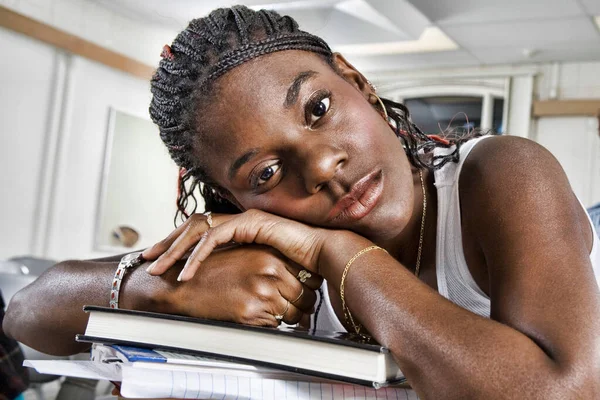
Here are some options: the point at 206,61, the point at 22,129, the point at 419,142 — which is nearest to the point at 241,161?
the point at 206,61

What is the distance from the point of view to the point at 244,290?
0.80m

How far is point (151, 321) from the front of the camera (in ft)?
2.32

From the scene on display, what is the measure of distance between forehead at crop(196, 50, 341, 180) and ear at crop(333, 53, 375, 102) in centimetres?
10

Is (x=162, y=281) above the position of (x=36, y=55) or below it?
below

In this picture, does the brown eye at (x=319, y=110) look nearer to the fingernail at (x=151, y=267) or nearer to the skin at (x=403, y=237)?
the skin at (x=403, y=237)

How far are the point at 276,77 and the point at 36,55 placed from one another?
167 inches

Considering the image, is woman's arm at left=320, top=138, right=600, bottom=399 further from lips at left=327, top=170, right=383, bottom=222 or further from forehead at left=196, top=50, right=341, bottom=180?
forehead at left=196, top=50, right=341, bottom=180

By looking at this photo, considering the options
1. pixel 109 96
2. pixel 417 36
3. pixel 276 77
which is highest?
pixel 417 36

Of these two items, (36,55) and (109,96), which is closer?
(36,55)

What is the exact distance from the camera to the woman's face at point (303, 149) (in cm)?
86

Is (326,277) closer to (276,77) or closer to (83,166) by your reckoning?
(276,77)

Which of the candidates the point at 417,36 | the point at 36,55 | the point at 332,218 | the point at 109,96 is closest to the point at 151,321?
the point at 332,218

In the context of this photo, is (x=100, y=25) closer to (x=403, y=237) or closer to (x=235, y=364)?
(x=403, y=237)

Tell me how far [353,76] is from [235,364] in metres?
0.55
